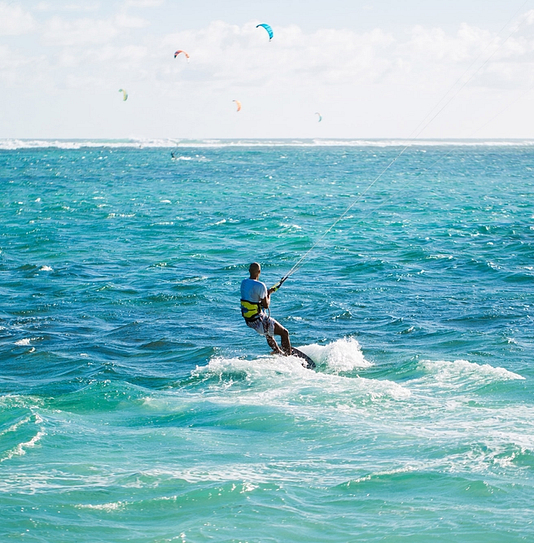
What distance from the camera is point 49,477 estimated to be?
9414mm

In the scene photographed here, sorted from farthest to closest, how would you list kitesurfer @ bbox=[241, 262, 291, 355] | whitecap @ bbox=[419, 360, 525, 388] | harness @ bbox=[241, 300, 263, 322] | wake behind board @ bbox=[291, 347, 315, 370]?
wake behind board @ bbox=[291, 347, 315, 370] → harness @ bbox=[241, 300, 263, 322] → kitesurfer @ bbox=[241, 262, 291, 355] → whitecap @ bbox=[419, 360, 525, 388]

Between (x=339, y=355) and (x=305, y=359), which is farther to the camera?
(x=339, y=355)

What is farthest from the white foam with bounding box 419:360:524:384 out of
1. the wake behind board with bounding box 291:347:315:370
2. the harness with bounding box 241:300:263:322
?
the harness with bounding box 241:300:263:322

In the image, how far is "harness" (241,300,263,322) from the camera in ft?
45.0

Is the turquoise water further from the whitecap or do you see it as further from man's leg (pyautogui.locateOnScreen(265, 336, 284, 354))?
man's leg (pyautogui.locateOnScreen(265, 336, 284, 354))

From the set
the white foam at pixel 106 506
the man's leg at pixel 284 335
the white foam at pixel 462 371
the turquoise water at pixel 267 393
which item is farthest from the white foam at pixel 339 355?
the white foam at pixel 106 506

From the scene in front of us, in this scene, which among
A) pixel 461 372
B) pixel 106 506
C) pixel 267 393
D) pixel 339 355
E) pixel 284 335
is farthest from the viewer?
pixel 339 355

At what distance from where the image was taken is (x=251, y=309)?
13.7 meters

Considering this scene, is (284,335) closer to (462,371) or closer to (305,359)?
(305,359)

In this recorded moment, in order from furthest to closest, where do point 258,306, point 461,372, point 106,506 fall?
1. point 258,306
2. point 461,372
3. point 106,506

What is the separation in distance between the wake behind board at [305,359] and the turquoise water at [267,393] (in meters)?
0.19

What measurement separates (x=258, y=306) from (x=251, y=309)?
14 centimetres

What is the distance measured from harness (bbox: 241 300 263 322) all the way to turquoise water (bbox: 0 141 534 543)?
907 millimetres

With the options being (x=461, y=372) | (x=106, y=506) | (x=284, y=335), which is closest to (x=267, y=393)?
(x=284, y=335)
